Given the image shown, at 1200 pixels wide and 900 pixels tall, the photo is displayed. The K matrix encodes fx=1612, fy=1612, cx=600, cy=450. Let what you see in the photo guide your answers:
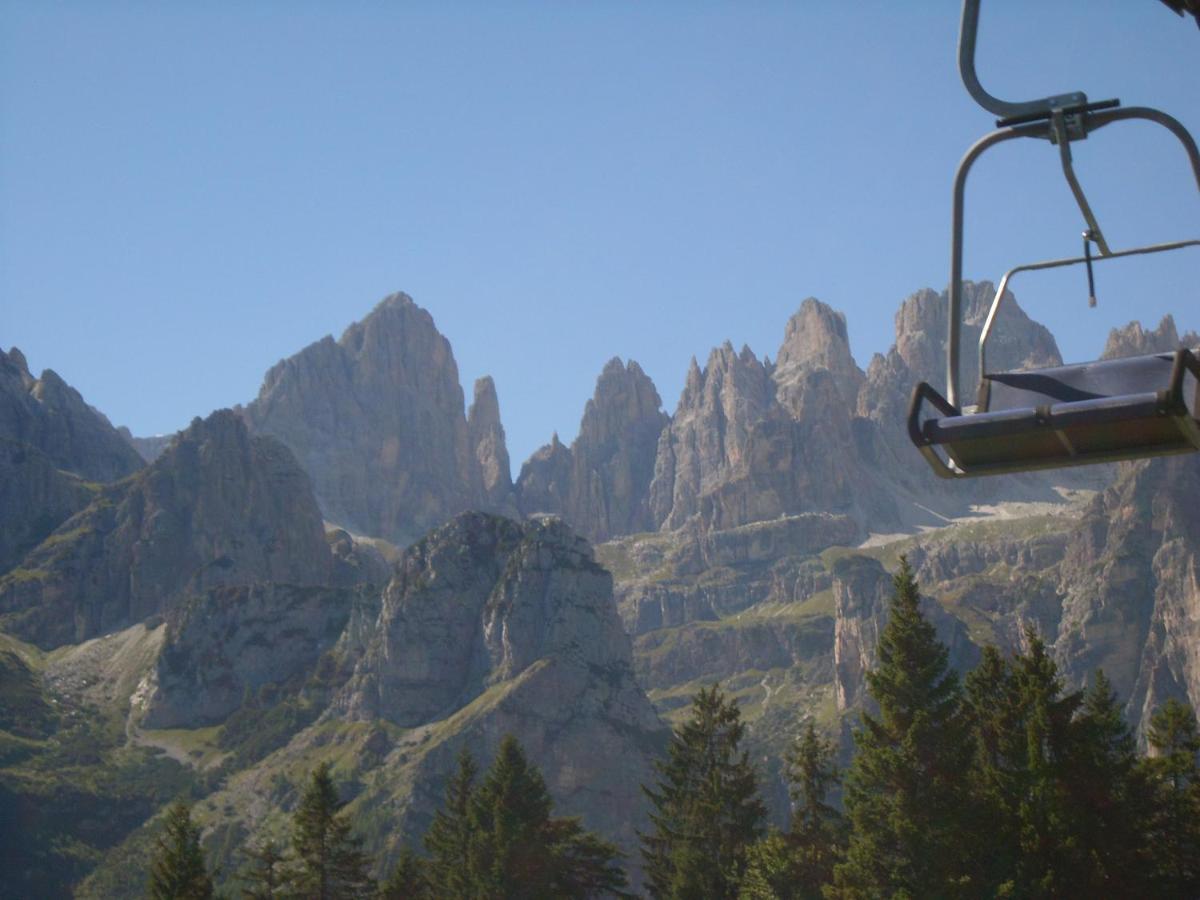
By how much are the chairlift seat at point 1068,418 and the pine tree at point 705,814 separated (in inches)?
1961

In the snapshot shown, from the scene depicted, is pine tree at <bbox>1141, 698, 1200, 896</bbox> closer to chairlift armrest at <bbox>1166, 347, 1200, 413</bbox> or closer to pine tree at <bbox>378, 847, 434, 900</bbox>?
pine tree at <bbox>378, 847, 434, 900</bbox>

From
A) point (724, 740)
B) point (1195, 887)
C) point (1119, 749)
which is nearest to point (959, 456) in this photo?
point (1195, 887)

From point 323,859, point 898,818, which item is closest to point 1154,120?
point 898,818

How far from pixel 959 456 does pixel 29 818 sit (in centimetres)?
20371

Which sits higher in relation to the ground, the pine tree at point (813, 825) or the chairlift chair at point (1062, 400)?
the chairlift chair at point (1062, 400)

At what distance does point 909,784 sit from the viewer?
4244 cm

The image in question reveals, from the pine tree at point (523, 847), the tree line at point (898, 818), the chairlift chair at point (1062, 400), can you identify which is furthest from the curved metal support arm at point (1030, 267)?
the pine tree at point (523, 847)

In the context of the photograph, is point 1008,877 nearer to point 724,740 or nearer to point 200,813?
point 724,740

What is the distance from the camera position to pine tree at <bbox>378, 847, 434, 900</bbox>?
60969mm

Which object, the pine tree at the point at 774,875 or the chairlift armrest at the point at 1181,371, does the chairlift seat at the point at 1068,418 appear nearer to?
the chairlift armrest at the point at 1181,371

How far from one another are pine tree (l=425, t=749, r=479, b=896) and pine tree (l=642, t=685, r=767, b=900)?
7568 mm

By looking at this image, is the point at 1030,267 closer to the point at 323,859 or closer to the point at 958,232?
the point at 958,232

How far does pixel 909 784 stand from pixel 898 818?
162cm

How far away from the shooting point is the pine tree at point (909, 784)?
40625 mm
